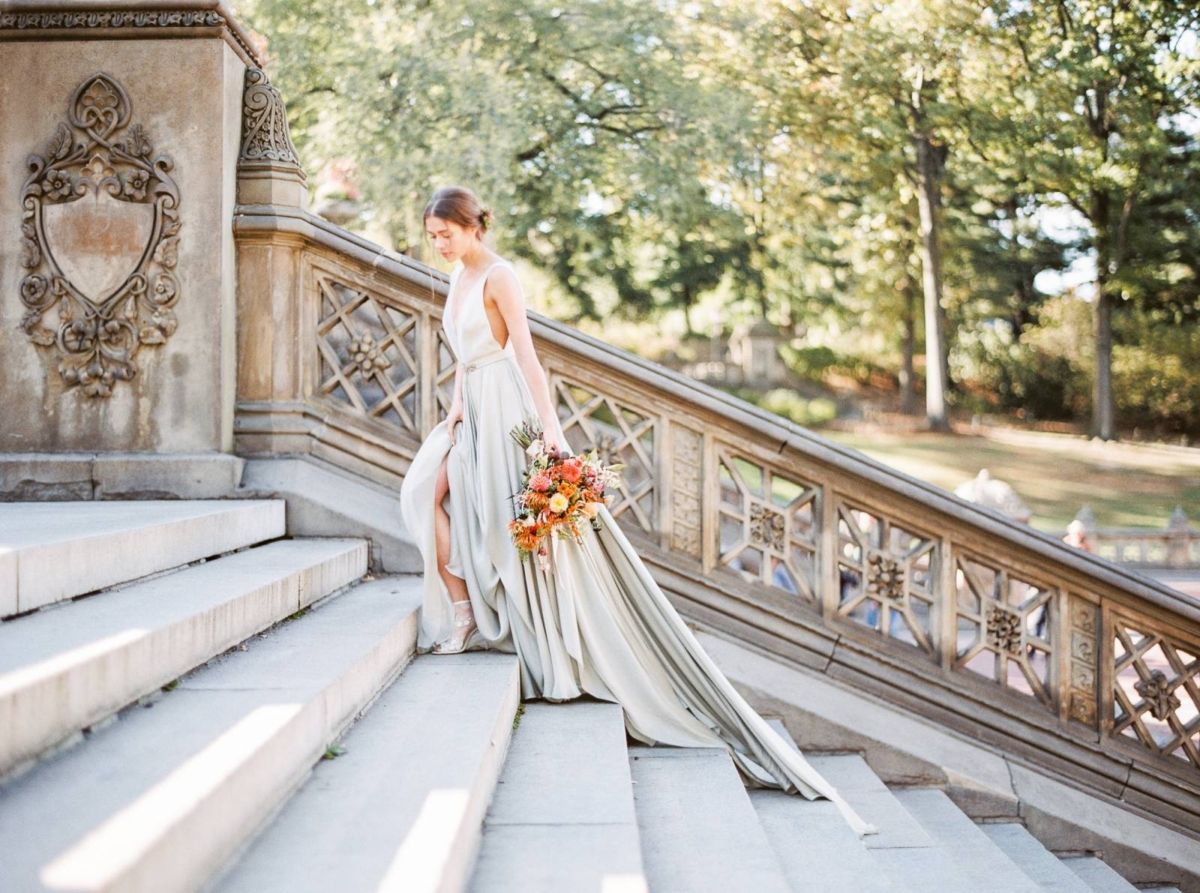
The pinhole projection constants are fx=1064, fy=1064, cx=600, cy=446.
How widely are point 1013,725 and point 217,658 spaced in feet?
14.3

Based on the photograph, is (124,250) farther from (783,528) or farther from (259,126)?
(783,528)

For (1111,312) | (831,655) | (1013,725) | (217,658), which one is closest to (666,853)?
(217,658)

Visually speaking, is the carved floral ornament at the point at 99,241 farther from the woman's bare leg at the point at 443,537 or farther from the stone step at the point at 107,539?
the woman's bare leg at the point at 443,537

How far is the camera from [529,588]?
15.4ft

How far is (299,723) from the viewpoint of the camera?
2961mm

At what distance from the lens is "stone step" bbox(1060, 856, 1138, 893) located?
5211 millimetres

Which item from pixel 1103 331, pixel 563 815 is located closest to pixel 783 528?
pixel 563 815

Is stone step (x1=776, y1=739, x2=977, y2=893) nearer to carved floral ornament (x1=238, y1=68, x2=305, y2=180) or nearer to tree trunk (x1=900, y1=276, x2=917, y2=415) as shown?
carved floral ornament (x1=238, y1=68, x2=305, y2=180)

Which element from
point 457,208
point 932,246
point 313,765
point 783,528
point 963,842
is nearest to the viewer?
point 313,765

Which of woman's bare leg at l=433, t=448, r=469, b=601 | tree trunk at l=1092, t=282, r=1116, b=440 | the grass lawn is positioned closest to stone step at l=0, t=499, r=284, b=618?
woman's bare leg at l=433, t=448, r=469, b=601

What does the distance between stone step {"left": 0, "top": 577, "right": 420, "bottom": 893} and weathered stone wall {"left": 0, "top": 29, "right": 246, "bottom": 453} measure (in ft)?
7.57

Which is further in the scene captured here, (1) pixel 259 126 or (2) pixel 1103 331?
(2) pixel 1103 331

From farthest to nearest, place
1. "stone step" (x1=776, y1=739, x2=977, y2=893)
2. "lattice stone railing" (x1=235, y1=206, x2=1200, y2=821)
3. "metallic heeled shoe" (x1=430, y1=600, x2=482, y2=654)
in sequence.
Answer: "lattice stone railing" (x1=235, y1=206, x2=1200, y2=821) < "metallic heeled shoe" (x1=430, y1=600, x2=482, y2=654) < "stone step" (x1=776, y1=739, x2=977, y2=893)

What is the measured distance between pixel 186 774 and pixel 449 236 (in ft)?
8.88
